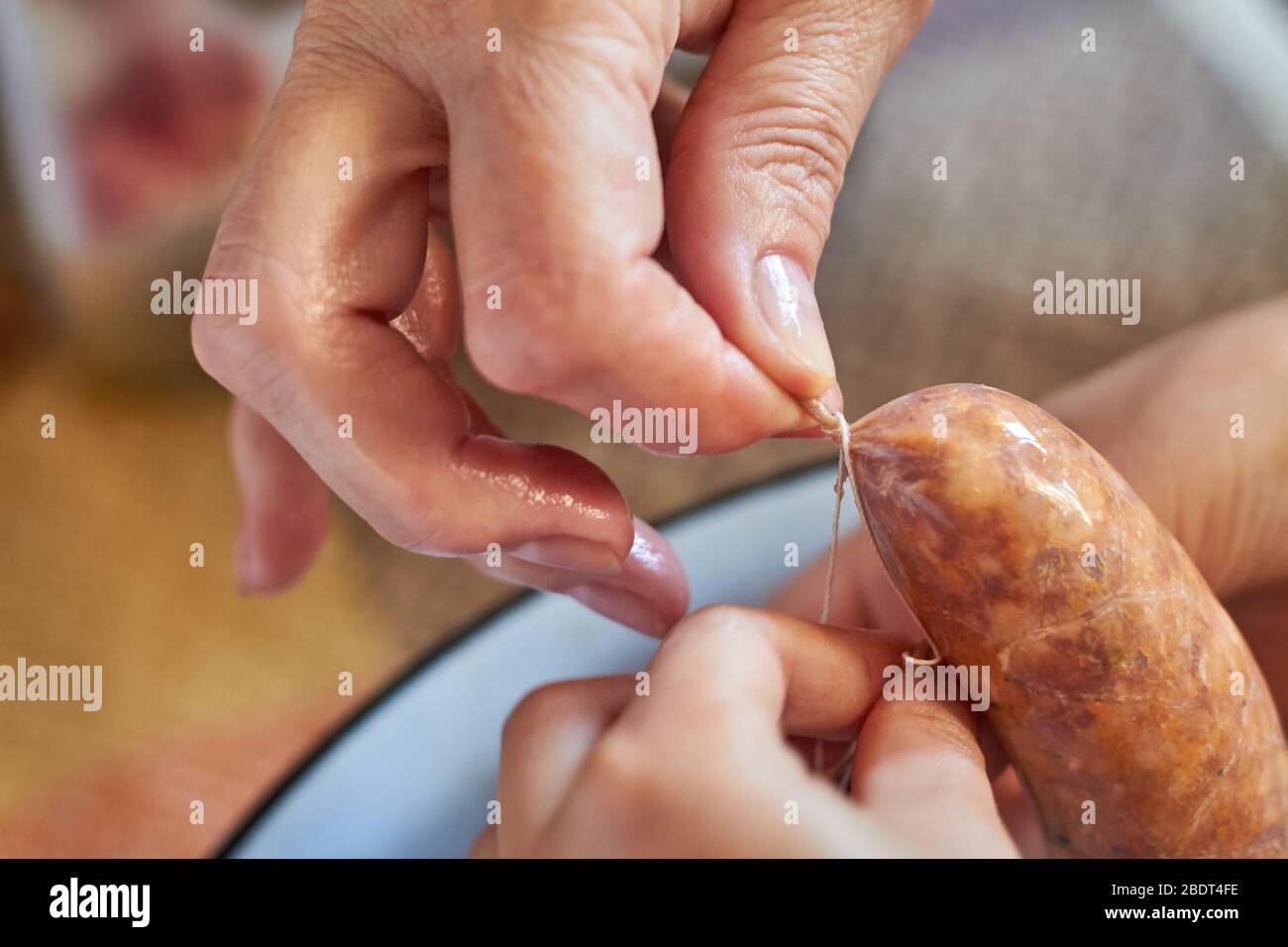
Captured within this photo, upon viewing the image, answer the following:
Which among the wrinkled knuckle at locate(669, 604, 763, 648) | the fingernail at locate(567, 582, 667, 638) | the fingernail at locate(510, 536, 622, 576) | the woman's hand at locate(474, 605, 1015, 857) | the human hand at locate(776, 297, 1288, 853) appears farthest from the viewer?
the human hand at locate(776, 297, 1288, 853)

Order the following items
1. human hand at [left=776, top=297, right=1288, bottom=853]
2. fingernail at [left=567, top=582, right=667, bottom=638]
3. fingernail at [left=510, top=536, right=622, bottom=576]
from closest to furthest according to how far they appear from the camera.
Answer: fingernail at [left=510, top=536, right=622, bottom=576] → fingernail at [left=567, top=582, right=667, bottom=638] → human hand at [left=776, top=297, right=1288, bottom=853]

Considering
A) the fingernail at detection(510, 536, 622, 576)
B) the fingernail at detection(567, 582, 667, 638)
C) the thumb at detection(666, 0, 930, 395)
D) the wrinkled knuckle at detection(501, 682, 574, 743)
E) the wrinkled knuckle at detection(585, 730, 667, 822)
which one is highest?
the thumb at detection(666, 0, 930, 395)

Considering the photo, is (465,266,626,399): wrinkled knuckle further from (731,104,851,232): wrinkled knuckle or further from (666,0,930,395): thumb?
(731,104,851,232): wrinkled knuckle

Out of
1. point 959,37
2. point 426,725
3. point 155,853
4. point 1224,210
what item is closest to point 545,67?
point 426,725

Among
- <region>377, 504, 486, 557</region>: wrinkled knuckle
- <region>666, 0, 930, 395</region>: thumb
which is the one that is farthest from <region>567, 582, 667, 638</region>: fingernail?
<region>666, 0, 930, 395</region>: thumb

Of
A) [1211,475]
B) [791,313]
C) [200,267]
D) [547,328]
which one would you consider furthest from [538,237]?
[200,267]

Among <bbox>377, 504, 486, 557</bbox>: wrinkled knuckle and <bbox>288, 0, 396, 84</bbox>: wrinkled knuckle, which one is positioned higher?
<bbox>288, 0, 396, 84</bbox>: wrinkled knuckle

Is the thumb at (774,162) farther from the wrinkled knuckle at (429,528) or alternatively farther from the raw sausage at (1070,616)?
the wrinkled knuckle at (429,528)
